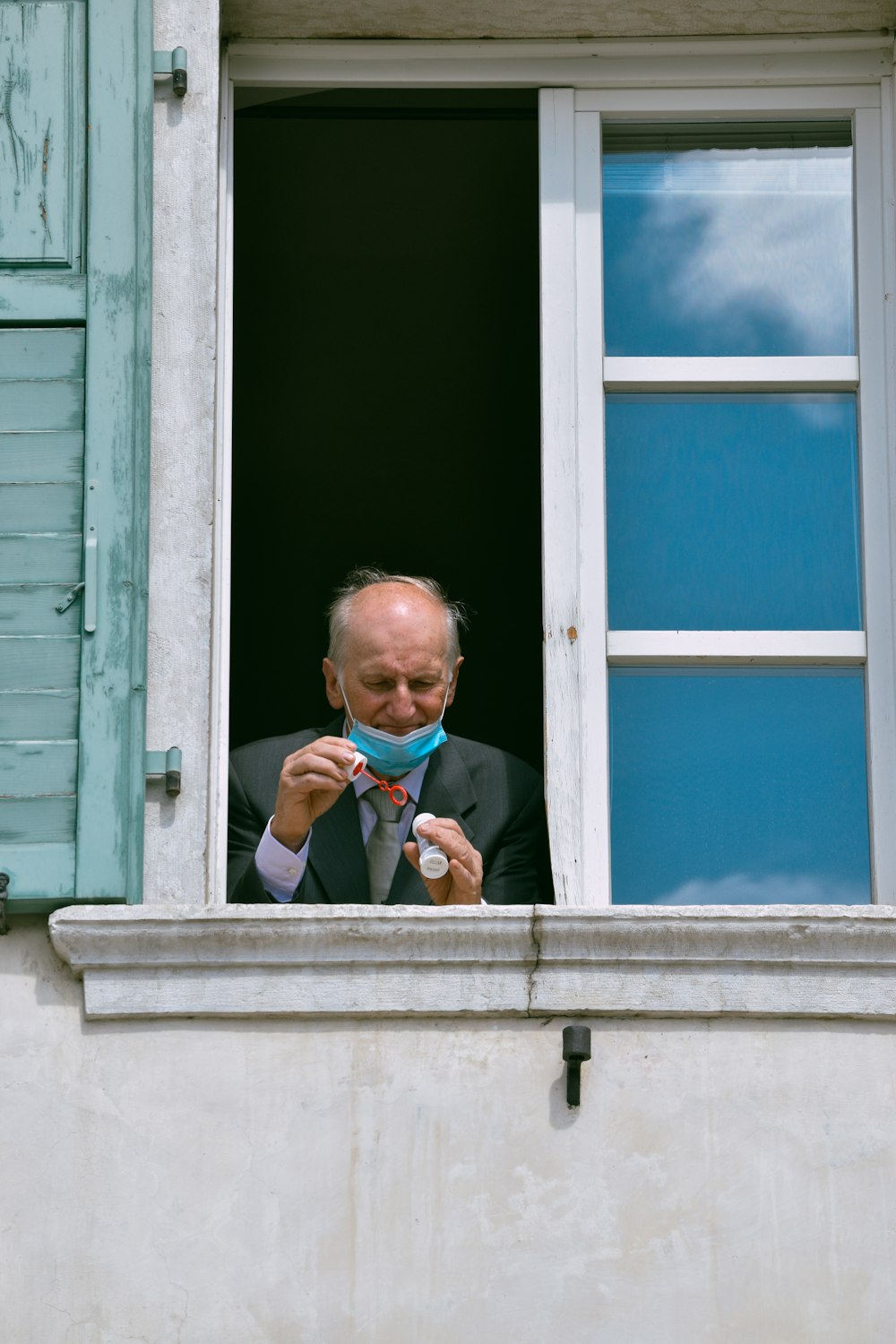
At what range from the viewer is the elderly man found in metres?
4.25

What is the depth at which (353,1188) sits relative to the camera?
357 centimetres

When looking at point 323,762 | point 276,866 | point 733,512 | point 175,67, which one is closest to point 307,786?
point 323,762

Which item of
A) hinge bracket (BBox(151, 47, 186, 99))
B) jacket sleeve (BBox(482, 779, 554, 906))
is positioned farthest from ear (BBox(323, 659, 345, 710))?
hinge bracket (BBox(151, 47, 186, 99))

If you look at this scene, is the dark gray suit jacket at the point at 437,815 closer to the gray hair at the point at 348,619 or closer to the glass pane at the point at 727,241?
the gray hair at the point at 348,619

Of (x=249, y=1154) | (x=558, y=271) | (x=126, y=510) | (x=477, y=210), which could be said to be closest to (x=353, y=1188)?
(x=249, y=1154)

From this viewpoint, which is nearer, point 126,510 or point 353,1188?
point 353,1188

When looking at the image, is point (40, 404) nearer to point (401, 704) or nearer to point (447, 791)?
point (401, 704)

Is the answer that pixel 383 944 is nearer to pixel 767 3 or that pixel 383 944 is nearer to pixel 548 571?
pixel 548 571

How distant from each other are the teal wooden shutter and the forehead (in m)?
0.74

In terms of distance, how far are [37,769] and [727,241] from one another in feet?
5.68

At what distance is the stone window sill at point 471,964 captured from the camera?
143 inches

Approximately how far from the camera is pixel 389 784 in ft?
14.7

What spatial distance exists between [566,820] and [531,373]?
10.9 ft

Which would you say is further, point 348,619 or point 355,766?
point 348,619
